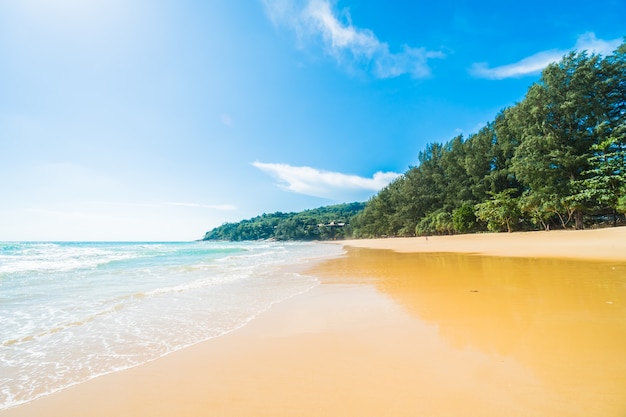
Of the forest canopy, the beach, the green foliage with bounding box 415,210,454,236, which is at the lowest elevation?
the beach

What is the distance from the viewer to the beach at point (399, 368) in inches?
78.8

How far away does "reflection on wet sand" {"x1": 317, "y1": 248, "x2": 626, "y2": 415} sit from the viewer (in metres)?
2.11

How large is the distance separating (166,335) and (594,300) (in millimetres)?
6778

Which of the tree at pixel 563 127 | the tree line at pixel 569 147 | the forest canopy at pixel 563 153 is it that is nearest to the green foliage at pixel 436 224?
the forest canopy at pixel 563 153

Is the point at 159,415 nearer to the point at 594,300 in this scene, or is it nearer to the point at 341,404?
the point at 341,404

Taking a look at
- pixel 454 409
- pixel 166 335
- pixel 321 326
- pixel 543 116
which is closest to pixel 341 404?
pixel 454 409

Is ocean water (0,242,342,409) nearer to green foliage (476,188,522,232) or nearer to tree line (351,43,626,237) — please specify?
tree line (351,43,626,237)

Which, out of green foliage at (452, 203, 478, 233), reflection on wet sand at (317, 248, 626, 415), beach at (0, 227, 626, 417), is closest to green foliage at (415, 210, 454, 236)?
green foliage at (452, 203, 478, 233)

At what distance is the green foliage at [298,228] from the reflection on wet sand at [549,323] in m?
97.6

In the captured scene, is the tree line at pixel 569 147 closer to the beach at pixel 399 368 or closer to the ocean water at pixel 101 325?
the beach at pixel 399 368

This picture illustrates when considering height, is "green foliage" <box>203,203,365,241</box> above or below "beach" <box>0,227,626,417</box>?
above

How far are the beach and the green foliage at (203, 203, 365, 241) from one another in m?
99.5

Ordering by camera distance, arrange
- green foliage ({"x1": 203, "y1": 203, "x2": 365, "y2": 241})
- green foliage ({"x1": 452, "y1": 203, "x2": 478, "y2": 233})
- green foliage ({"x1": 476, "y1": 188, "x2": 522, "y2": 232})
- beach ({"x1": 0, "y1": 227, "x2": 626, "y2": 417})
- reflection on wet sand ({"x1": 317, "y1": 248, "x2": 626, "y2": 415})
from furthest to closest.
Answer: green foliage ({"x1": 203, "y1": 203, "x2": 365, "y2": 241}), green foliage ({"x1": 452, "y1": 203, "x2": 478, "y2": 233}), green foliage ({"x1": 476, "y1": 188, "x2": 522, "y2": 232}), reflection on wet sand ({"x1": 317, "y1": 248, "x2": 626, "y2": 415}), beach ({"x1": 0, "y1": 227, "x2": 626, "y2": 417})

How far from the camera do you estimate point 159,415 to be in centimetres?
215
